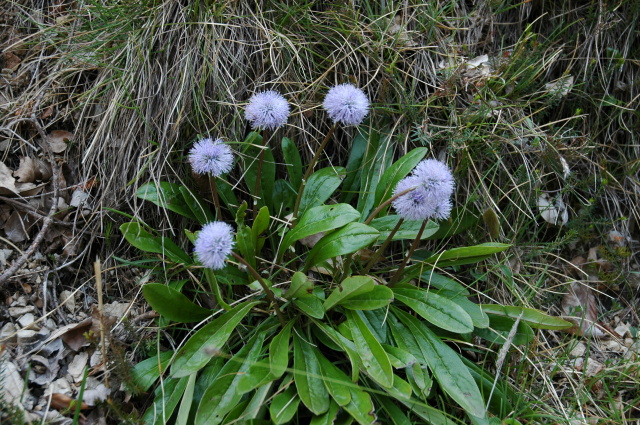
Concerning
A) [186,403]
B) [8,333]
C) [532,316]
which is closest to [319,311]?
[186,403]

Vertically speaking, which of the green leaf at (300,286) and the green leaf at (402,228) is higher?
the green leaf at (300,286)

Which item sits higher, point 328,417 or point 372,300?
point 372,300

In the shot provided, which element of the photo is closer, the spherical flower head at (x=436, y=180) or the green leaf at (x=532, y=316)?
the spherical flower head at (x=436, y=180)

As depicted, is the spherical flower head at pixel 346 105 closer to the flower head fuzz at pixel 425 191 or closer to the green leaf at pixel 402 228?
the flower head fuzz at pixel 425 191

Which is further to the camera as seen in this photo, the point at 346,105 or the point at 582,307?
the point at 582,307

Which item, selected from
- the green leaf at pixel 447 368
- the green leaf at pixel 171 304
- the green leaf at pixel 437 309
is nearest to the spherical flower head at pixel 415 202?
the green leaf at pixel 437 309

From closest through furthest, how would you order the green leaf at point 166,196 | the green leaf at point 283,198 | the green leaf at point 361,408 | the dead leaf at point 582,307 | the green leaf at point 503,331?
1. the green leaf at point 361,408
2. the green leaf at point 503,331
3. the green leaf at point 166,196
4. the green leaf at point 283,198
5. the dead leaf at point 582,307

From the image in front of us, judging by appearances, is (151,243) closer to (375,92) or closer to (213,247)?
(213,247)

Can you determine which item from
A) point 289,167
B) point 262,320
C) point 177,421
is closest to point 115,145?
point 289,167

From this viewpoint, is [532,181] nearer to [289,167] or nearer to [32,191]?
[289,167]
